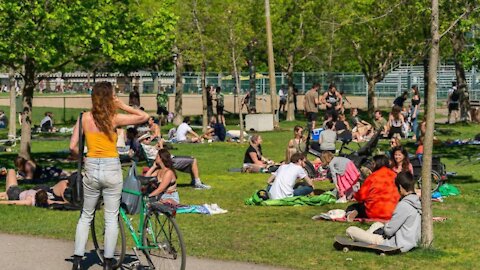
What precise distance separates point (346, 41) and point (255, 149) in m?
25.3

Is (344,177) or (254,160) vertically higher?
(344,177)

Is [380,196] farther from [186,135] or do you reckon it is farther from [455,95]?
[455,95]

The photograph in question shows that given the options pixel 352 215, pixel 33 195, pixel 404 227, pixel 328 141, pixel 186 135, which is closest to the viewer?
pixel 404 227

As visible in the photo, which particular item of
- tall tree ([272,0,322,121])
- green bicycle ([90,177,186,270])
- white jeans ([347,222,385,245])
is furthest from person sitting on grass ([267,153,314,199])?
tall tree ([272,0,322,121])

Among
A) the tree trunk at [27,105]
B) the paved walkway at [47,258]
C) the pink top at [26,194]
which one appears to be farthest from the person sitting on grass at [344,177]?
the tree trunk at [27,105]

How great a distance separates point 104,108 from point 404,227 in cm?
388

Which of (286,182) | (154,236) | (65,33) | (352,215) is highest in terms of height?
(65,33)

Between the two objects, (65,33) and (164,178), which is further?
(65,33)

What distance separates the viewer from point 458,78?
41.2 meters

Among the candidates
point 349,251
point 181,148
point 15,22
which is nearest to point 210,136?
point 181,148

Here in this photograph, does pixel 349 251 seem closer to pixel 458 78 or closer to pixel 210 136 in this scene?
pixel 210 136

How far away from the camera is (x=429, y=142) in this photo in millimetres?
11914

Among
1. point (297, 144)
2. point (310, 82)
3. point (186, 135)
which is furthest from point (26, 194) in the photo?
point (310, 82)

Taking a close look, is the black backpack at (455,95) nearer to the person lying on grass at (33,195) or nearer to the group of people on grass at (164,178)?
the group of people on grass at (164,178)
